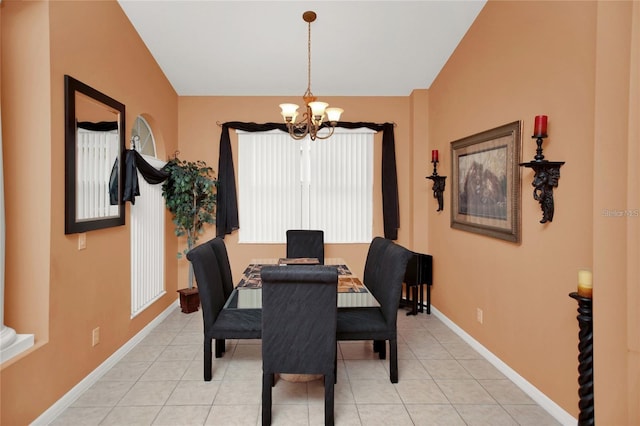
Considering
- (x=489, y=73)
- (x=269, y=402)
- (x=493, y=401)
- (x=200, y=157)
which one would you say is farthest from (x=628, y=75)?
(x=200, y=157)

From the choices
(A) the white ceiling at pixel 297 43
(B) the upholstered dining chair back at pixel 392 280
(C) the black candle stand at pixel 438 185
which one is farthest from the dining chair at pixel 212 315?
(C) the black candle stand at pixel 438 185

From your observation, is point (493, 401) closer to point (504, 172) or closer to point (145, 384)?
point (504, 172)

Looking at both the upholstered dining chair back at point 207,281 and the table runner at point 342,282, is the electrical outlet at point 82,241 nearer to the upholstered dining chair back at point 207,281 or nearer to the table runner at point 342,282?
the upholstered dining chair back at point 207,281

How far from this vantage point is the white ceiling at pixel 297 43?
311 centimetres

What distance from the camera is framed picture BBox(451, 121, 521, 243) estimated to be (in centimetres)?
257

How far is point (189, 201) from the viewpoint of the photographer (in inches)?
161

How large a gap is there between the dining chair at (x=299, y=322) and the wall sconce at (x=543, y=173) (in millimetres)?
1443

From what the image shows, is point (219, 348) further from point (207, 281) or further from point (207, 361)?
point (207, 281)

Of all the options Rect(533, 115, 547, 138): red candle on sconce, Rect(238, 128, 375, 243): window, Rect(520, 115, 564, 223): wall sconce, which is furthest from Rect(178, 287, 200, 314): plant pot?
Rect(533, 115, 547, 138): red candle on sconce

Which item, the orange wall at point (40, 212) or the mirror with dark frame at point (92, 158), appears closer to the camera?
the orange wall at point (40, 212)

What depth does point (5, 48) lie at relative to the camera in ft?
6.76

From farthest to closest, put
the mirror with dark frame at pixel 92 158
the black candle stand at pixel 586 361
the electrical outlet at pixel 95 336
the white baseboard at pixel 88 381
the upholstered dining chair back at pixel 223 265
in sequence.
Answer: the upholstered dining chair back at pixel 223 265 → the electrical outlet at pixel 95 336 → the mirror with dark frame at pixel 92 158 → the white baseboard at pixel 88 381 → the black candle stand at pixel 586 361

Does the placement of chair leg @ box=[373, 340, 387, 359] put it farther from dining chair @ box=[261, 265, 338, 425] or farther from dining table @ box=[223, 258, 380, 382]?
dining chair @ box=[261, 265, 338, 425]

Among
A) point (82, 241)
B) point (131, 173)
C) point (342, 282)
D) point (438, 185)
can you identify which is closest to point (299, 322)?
point (342, 282)
